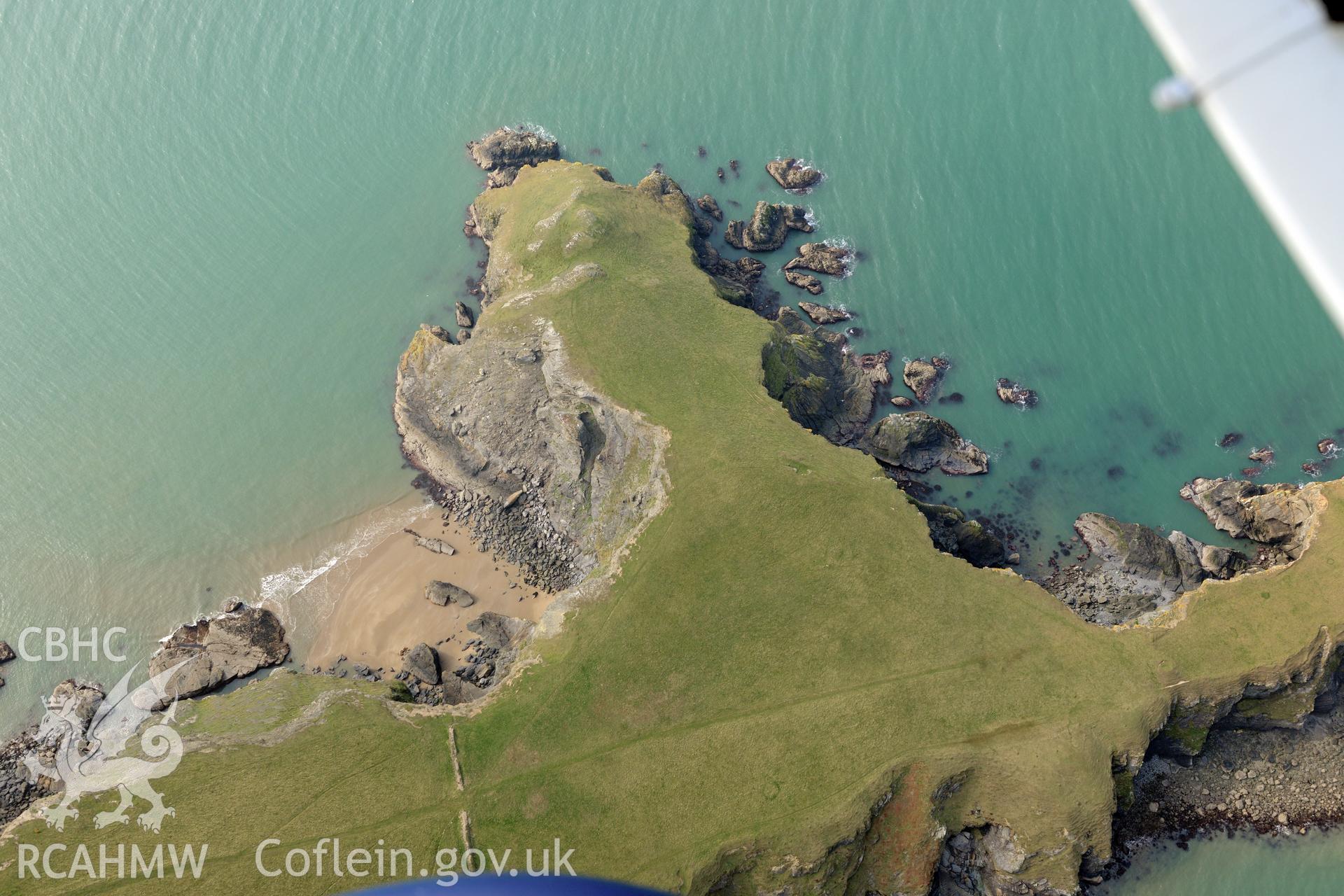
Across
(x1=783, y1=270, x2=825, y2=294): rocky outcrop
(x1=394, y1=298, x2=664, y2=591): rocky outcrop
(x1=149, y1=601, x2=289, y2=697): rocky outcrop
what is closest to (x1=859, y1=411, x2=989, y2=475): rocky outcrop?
(x1=783, y1=270, x2=825, y2=294): rocky outcrop

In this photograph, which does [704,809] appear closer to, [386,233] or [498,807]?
[498,807]

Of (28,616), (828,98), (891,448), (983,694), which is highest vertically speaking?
(828,98)

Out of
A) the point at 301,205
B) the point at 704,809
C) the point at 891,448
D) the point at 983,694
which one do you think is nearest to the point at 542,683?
the point at 704,809

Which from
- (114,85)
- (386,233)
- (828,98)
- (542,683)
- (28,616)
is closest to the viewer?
(542,683)

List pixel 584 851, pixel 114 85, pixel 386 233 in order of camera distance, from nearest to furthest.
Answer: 1. pixel 584 851
2. pixel 386 233
3. pixel 114 85

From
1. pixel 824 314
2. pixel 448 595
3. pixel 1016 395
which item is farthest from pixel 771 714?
pixel 824 314

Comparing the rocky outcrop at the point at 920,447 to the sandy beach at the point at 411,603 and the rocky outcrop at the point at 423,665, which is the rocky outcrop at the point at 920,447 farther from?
the rocky outcrop at the point at 423,665

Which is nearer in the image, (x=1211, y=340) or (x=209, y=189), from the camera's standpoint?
(x=1211, y=340)

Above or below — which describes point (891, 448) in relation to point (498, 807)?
above

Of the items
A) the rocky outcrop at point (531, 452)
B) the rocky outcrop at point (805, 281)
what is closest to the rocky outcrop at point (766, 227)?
the rocky outcrop at point (805, 281)
